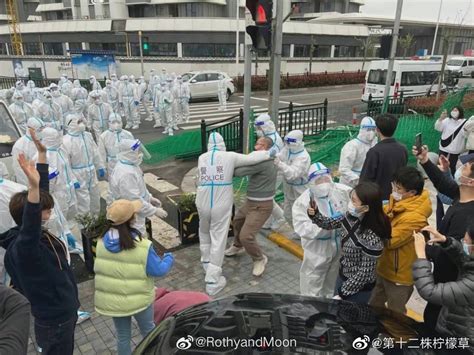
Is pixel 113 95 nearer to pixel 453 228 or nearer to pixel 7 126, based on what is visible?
pixel 7 126

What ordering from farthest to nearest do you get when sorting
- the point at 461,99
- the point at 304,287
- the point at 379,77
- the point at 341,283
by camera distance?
the point at 379,77, the point at 461,99, the point at 304,287, the point at 341,283

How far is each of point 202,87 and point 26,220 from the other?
20.7m

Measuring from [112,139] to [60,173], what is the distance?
2055 millimetres

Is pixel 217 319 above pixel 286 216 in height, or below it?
above

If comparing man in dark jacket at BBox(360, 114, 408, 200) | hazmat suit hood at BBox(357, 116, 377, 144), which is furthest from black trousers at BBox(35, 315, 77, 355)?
hazmat suit hood at BBox(357, 116, 377, 144)

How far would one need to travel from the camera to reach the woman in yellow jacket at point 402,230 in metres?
3.10

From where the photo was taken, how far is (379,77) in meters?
18.5

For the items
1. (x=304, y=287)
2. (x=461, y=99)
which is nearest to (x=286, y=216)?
(x=304, y=287)

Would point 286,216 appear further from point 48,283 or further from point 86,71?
point 86,71

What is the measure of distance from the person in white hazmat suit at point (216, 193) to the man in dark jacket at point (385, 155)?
4.07 ft

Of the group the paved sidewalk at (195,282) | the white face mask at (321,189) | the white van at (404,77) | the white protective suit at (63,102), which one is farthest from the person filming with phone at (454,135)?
the white protective suit at (63,102)

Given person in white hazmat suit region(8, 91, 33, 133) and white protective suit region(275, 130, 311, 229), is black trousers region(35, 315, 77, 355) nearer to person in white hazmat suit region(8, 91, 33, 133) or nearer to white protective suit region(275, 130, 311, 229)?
white protective suit region(275, 130, 311, 229)

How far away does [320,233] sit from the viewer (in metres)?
3.70

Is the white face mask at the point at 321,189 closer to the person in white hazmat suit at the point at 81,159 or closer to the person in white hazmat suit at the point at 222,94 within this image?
A: the person in white hazmat suit at the point at 81,159
